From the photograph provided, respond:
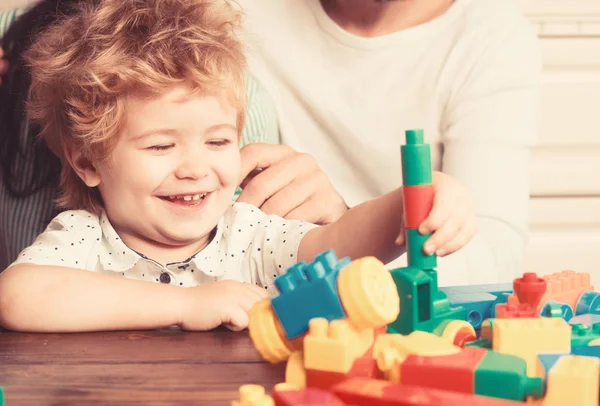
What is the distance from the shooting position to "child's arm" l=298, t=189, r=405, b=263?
0.93 metres

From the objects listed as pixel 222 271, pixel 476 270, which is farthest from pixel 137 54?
pixel 476 270

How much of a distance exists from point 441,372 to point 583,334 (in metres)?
0.19

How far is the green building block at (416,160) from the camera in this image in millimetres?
695

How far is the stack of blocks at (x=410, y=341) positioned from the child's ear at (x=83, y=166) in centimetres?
51

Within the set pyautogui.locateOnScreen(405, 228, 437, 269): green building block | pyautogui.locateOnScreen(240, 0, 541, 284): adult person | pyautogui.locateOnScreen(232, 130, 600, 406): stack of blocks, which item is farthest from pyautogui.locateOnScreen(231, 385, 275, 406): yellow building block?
pyautogui.locateOnScreen(240, 0, 541, 284): adult person

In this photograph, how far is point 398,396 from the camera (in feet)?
1.59

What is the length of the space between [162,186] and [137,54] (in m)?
0.17

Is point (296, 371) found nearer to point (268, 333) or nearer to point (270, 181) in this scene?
point (268, 333)

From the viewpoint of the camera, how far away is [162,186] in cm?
98

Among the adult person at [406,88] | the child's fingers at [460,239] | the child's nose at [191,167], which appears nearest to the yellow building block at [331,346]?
the child's fingers at [460,239]

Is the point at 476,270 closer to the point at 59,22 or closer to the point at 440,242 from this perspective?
the point at 440,242

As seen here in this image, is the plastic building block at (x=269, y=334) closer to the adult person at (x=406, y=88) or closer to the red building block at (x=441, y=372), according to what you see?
the red building block at (x=441, y=372)

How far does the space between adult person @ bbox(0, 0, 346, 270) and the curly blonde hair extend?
208 millimetres

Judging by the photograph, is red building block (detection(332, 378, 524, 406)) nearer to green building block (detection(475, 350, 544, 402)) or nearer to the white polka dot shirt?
green building block (detection(475, 350, 544, 402))
